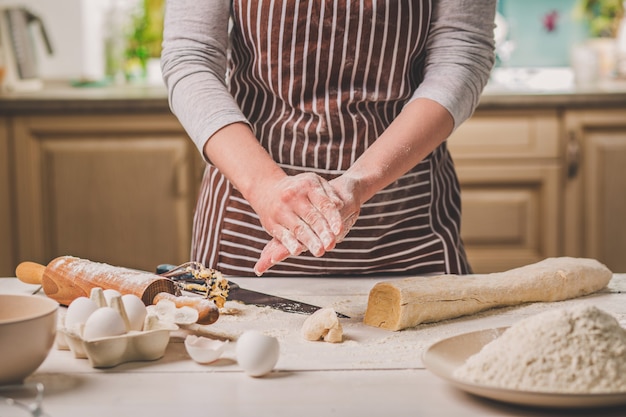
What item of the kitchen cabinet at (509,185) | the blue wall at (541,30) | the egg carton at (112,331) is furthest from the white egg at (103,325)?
the blue wall at (541,30)

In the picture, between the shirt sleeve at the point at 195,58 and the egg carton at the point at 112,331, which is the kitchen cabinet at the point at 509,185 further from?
the egg carton at the point at 112,331

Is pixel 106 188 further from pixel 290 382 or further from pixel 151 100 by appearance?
pixel 290 382

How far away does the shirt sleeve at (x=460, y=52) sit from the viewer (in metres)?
1.36

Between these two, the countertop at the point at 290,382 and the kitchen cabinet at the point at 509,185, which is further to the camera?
the kitchen cabinet at the point at 509,185

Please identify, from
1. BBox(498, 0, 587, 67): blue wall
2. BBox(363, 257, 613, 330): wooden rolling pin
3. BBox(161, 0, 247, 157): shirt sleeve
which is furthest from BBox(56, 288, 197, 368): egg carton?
BBox(498, 0, 587, 67): blue wall

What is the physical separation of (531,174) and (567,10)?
0.95 meters

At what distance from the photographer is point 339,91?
1.43 metres

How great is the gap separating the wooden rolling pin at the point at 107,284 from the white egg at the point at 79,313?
122 millimetres

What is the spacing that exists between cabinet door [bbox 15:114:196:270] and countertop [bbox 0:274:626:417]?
5.29ft

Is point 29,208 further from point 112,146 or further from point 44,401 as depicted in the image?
point 44,401

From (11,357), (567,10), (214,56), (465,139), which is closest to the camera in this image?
(11,357)

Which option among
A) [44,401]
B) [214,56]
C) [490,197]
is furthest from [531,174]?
[44,401]

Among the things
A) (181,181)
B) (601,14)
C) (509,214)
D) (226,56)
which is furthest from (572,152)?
(226,56)

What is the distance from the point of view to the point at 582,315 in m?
0.77
